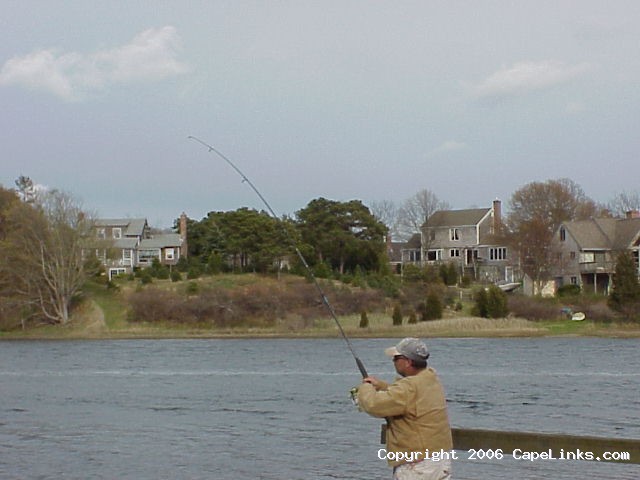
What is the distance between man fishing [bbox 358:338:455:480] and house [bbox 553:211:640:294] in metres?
59.2

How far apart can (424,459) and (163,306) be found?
49410 millimetres

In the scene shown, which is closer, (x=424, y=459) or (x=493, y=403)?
(x=424, y=459)

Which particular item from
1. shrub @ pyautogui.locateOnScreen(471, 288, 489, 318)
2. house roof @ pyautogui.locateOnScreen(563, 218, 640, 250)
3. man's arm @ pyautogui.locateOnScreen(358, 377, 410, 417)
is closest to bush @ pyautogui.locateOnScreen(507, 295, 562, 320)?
shrub @ pyautogui.locateOnScreen(471, 288, 489, 318)

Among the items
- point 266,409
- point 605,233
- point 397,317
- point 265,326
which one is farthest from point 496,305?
point 266,409

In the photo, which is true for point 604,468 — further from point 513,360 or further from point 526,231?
point 526,231

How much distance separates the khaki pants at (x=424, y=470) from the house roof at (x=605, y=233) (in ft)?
200

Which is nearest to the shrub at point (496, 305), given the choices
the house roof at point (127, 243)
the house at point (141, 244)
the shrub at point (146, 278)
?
the shrub at point (146, 278)

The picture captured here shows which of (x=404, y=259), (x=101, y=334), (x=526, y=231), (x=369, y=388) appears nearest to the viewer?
(x=369, y=388)

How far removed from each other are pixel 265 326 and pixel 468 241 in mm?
30189

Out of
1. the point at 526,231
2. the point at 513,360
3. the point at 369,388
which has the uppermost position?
the point at 526,231

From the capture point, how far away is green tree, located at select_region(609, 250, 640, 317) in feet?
156

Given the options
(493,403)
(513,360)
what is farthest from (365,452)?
(513,360)

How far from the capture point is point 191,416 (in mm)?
19906

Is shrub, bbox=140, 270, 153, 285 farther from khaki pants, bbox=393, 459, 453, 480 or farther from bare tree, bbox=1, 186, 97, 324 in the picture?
khaki pants, bbox=393, 459, 453, 480
